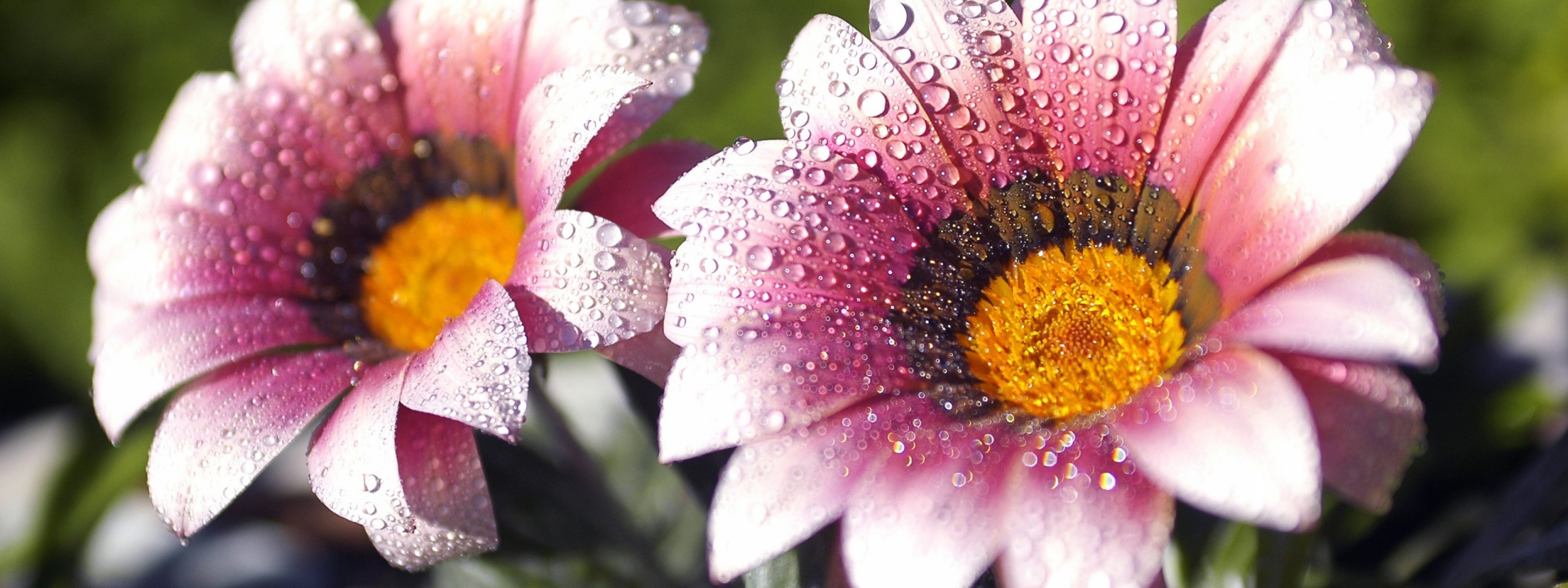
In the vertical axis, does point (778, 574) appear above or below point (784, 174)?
below

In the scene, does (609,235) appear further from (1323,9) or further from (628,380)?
(1323,9)

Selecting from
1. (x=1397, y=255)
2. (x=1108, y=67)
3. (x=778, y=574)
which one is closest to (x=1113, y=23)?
(x=1108, y=67)

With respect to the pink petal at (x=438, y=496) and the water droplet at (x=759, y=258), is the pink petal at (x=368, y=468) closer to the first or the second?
the pink petal at (x=438, y=496)

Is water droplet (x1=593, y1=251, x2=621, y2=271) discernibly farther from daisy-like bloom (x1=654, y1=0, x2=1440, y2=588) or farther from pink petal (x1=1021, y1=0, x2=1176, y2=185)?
pink petal (x1=1021, y1=0, x2=1176, y2=185)

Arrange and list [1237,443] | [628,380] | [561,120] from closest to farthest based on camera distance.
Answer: [1237,443] < [561,120] < [628,380]

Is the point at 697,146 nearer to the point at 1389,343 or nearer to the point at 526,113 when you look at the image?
the point at 526,113

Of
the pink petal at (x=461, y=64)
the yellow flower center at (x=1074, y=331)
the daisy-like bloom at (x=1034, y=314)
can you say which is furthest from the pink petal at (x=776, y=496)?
the pink petal at (x=461, y=64)
